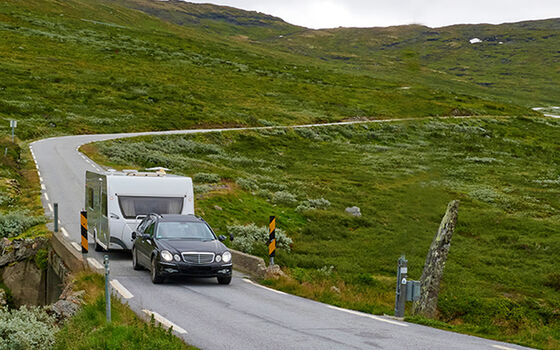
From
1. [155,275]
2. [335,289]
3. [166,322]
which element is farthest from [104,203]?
[166,322]

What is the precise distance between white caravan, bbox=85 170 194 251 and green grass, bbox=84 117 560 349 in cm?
490


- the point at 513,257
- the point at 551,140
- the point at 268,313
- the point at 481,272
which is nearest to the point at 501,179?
the point at 513,257

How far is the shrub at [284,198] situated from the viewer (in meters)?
37.1

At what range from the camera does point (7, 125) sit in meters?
56.4

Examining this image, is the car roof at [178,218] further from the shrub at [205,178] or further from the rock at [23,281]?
the shrub at [205,178]

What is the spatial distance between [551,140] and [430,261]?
8427 cm

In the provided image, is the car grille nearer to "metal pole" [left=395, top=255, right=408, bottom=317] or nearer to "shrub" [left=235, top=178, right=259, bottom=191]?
"metal pole" [left=395, top=255, right=408, bottom=317]

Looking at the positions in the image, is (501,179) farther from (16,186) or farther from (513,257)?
(16,186)

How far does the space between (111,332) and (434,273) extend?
961 cm

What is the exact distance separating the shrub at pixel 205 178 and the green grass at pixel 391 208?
1189 millimetres

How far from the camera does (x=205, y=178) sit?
38.8 m

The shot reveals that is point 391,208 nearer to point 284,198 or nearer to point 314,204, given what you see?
point 314,204

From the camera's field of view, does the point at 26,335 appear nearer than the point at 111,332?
No

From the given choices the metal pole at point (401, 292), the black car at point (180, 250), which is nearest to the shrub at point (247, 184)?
the black car at point (180, 250)
